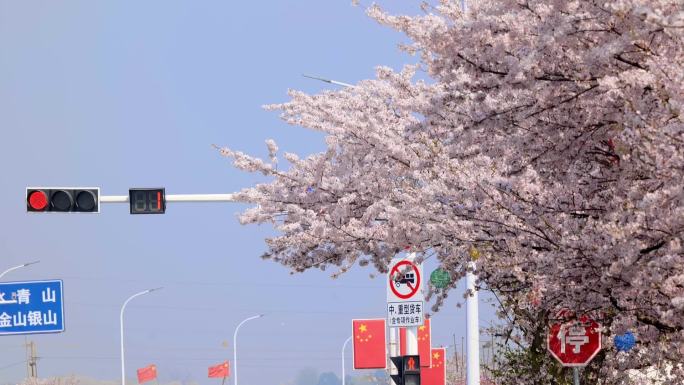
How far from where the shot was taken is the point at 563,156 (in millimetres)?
10766

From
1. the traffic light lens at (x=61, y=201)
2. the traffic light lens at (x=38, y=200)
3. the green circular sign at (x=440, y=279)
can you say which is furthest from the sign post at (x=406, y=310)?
the traffic light lens at (x=38, y=200)

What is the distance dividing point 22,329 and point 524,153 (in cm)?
2446

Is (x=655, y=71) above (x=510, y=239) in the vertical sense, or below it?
above

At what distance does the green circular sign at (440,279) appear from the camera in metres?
16.8

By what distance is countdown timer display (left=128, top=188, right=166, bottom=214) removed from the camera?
2258 cm

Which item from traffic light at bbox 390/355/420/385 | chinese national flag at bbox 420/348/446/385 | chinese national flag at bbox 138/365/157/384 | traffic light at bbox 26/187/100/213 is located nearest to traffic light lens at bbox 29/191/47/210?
traffic light at bbox 26/187/100/213

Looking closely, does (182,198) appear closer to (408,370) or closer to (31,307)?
(408,370)

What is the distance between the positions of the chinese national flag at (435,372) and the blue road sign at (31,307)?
1358cm

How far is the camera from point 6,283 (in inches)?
1299

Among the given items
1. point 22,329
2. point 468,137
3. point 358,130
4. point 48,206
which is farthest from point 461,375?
point 468,137

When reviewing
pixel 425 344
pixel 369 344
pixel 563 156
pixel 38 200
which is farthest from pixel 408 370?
pixel 369 344

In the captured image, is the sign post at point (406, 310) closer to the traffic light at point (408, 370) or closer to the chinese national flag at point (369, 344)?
the traffic light at point (408, 370)

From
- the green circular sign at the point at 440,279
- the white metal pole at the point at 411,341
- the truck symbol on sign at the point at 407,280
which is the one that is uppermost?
the green circular sign at the point at 440,279

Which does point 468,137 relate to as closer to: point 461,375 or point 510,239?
point 510,239
